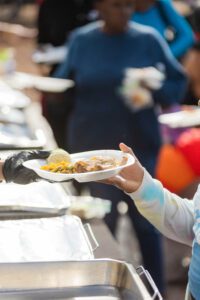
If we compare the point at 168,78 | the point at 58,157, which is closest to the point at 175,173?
the point at 168,78

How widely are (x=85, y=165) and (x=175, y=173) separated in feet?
8.38

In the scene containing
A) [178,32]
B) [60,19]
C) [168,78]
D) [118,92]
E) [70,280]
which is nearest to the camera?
[70,280]

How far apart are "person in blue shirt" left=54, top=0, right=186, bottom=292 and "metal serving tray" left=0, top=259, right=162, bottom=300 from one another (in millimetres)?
1702

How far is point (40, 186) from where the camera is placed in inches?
106

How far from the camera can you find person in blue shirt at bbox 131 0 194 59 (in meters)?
4.58

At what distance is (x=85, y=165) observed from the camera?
6.63 ft

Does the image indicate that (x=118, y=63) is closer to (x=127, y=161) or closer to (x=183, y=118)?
(x=183, y=118)

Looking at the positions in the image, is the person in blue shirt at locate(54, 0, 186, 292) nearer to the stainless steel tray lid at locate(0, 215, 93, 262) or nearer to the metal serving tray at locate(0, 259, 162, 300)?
the stainless steel tray lid at locate(0, 215, 93, 262)

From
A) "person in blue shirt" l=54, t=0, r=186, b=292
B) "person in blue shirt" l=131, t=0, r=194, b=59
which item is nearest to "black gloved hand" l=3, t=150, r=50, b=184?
"person in blue shirt" l=54, t=0, r=186, b=292

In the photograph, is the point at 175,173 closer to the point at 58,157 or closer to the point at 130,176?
the point at 130,176

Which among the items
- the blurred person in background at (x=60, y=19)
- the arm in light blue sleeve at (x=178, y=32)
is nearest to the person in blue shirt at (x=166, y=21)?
the arm in light blue sleeve at (x=178, y=32)

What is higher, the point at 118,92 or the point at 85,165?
the point at 85,165

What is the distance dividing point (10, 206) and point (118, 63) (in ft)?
4.61

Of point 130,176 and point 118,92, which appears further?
point 118,92
